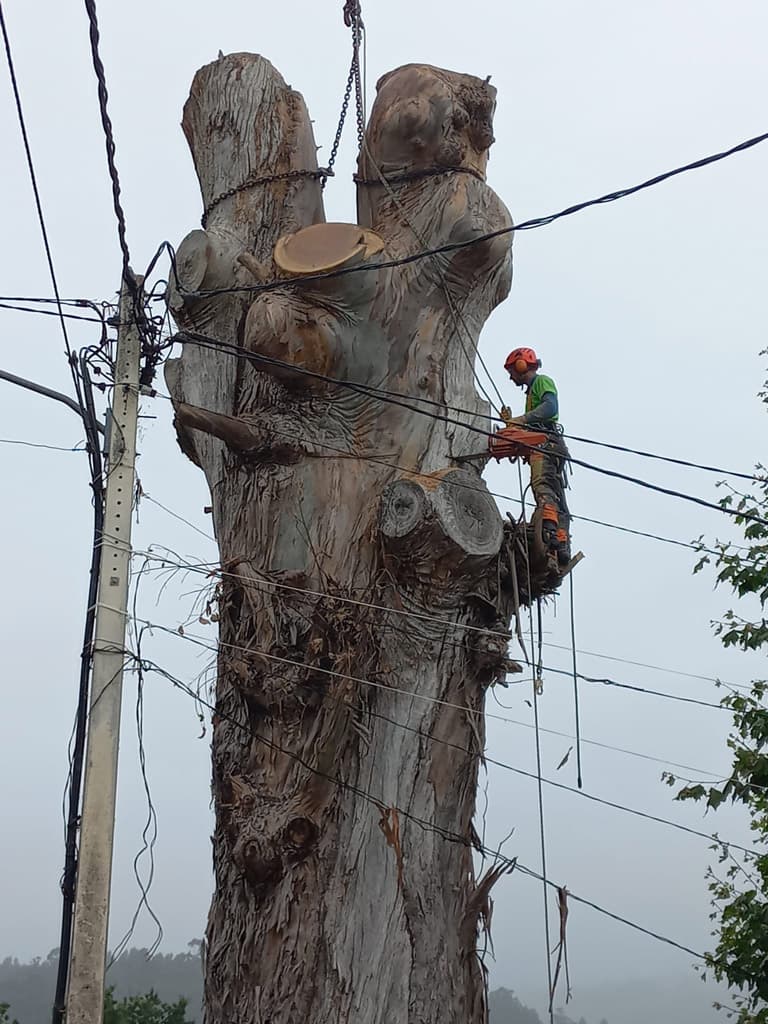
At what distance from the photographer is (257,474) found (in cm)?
515

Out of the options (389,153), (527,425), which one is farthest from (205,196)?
(527,425)

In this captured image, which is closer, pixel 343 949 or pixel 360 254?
pixel 343 949

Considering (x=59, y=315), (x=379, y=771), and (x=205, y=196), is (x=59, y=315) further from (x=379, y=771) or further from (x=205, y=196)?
(x=379, y=771)

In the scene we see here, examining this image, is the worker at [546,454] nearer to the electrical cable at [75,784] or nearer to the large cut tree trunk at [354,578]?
the large cut tree trunk at [354,578]

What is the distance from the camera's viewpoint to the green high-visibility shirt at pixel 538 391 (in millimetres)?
5941

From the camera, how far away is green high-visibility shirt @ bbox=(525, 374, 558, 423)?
594 centimetres

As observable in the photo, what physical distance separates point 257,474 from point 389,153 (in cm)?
165

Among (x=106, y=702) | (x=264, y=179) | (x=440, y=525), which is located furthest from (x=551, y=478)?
(x=106, y=702)

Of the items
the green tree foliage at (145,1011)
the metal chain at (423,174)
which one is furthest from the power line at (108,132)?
the green tree foliage at (145,1011)

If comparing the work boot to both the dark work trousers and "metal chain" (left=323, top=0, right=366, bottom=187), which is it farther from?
"metal chain" (left=323, top=0, right=366, bottom=187)

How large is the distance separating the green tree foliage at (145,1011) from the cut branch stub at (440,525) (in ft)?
33.3

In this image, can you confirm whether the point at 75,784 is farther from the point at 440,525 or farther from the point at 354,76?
the point at 354,76

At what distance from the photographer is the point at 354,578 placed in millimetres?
4852

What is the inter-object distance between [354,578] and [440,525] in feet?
1.37
